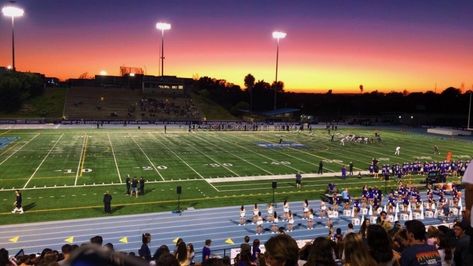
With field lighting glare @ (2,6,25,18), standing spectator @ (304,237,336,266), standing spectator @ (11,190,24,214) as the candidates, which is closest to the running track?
standing spectator @ (11,190,24,214)

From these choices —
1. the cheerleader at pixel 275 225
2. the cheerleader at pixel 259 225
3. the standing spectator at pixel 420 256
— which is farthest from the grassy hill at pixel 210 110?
the standing spectator at pixel 420 256

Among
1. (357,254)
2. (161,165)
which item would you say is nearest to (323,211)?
(161,165)

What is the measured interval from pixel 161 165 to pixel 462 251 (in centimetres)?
2686

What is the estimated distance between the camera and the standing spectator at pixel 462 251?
12.1 feet

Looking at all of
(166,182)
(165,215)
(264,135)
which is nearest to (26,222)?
(165,215)

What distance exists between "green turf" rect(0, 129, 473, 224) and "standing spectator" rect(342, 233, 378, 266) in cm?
1616

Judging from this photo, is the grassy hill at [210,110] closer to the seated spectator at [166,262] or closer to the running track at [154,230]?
the running track at [154,230]

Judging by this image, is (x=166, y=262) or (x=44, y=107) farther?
(x=44, y=107)

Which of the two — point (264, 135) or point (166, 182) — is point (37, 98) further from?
point (166, 182)

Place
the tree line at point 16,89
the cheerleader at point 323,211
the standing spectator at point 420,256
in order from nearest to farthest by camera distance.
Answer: the standing spectator at point 420,256 < the cheerleader at point 323,211 < the tree line at point 16,89

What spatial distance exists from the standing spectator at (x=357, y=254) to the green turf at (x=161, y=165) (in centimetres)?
1616

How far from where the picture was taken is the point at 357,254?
3.60m

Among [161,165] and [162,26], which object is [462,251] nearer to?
[161,165]

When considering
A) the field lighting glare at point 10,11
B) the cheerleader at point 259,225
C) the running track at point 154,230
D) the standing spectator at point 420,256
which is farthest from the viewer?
the field lighting glare at point 10,11
